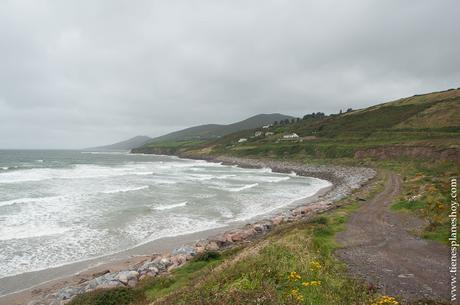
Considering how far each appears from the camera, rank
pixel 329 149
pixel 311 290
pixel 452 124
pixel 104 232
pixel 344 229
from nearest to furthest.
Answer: pixel 311 290
pixel 344 229
pixel 104 232
pixel 452 124
pixel 329 149

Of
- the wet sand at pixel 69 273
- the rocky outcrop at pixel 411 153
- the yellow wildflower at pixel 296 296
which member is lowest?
the wet sand at pixel 69 273

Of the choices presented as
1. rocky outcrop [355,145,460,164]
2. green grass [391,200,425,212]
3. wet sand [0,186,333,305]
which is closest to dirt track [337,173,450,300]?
green grass [391,200,425,212]

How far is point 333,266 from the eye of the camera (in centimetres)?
1153

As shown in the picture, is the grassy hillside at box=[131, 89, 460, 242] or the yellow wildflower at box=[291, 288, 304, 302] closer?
the yellow wildflower at box=[291, 288, 304, 302]

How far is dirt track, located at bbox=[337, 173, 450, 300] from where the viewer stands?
389 inches

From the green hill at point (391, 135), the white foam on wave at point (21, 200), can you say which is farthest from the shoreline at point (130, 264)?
the green hill at point (391, 135)

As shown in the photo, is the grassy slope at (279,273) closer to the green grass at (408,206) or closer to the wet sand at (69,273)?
the green grass at (408,206)

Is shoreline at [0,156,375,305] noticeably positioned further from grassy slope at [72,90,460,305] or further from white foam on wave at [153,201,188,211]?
white foam on wave at [153,201,188,211]

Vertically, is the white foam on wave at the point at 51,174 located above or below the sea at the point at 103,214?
above

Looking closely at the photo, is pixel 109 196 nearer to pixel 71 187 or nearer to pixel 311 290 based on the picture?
pixel 71 187

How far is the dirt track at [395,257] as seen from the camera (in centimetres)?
989

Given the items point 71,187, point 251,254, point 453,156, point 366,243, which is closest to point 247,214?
point 366,243

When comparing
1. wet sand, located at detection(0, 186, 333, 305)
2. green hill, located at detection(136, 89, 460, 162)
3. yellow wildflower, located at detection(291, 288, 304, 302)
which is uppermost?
green hill, located at detection(136, 89, 460, 162)

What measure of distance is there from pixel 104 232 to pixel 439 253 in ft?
66.8
